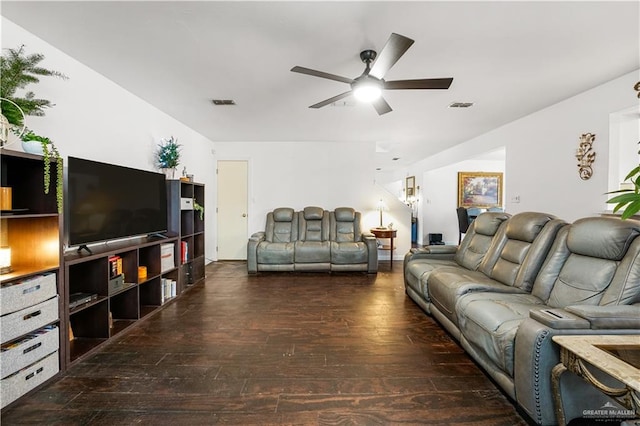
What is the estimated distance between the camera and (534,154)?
4.28 meters

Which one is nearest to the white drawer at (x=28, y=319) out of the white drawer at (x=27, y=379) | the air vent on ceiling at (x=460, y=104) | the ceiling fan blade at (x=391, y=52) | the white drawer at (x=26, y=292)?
the white drawer at (x=26, y=292)

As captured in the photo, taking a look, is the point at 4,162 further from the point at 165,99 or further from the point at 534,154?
the point at 534,154

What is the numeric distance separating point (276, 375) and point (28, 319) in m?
1.56

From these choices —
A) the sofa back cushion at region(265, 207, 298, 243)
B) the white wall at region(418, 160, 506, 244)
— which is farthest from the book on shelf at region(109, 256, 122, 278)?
the white wall at region(418, 160, 506, 244)

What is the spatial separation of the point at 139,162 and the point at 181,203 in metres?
0.67

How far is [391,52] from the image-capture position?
A: 1.98 m

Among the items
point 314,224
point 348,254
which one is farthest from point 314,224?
point 348,254

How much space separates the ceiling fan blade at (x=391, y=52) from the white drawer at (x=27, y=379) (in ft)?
9.78

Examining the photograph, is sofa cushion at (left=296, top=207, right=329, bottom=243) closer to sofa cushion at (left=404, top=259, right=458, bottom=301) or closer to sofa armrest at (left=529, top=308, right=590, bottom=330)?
sofa cushion at (left=404, top=259, right=458, bottom=301)

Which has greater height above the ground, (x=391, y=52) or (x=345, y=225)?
(x=391, y=52)

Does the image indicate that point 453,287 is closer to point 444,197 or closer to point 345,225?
point 345,225

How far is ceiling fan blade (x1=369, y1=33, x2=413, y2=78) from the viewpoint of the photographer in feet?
5.93

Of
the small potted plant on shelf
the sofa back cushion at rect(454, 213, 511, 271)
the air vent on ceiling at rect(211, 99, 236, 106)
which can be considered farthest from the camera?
the small potted plant on shelf

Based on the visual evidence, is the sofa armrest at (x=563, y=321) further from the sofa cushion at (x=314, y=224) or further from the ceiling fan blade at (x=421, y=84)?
the sofa cushion at (x=314, y=224)
